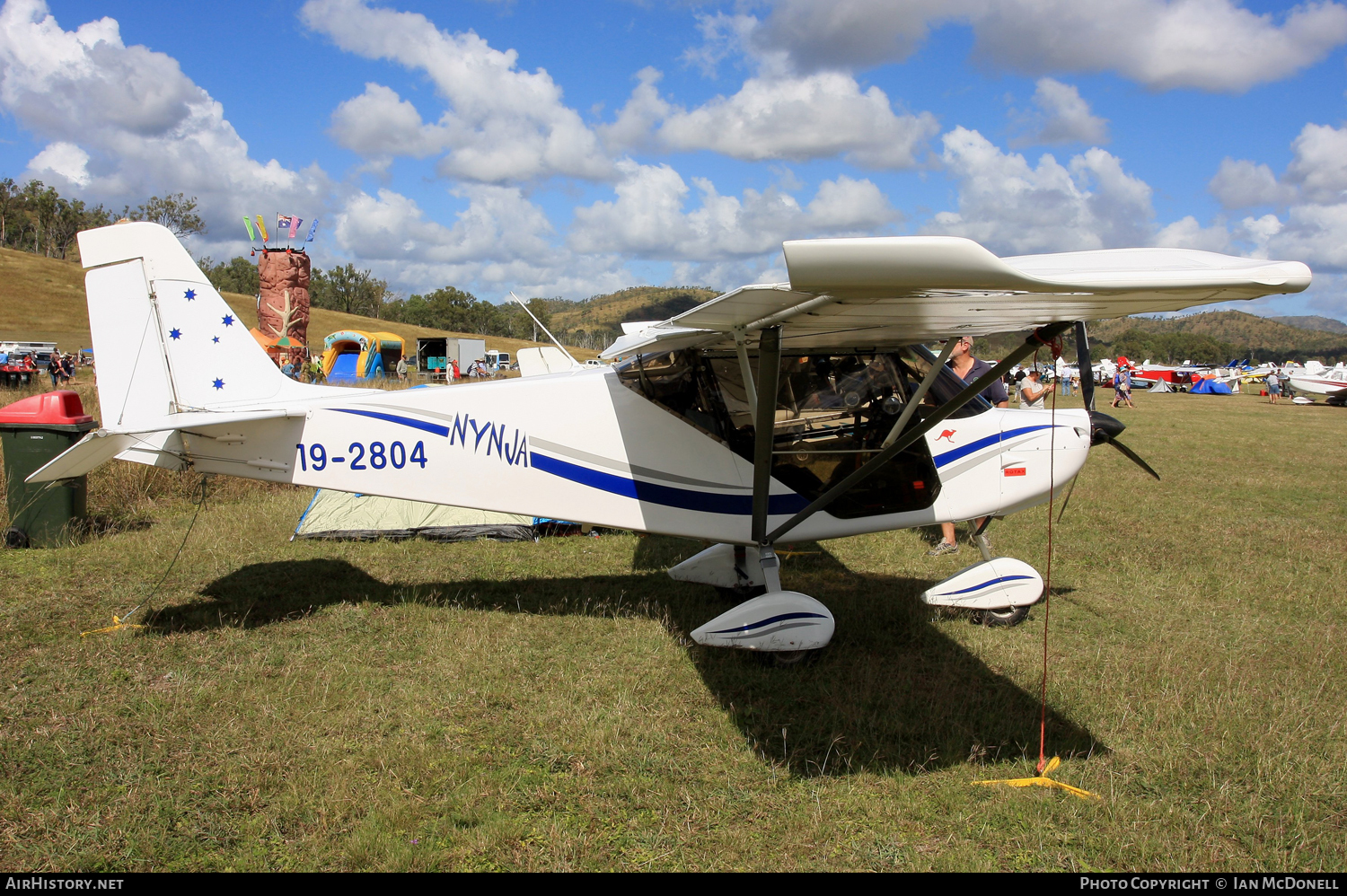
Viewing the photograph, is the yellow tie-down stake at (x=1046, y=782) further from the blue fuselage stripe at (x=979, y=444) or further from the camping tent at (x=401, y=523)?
the camping tent at (x=401, y=523)

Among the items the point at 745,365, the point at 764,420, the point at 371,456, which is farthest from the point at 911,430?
the point at 371,456

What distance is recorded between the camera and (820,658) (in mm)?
4789

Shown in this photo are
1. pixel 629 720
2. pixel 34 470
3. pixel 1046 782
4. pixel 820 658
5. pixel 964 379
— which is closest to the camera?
pixel 1046 782

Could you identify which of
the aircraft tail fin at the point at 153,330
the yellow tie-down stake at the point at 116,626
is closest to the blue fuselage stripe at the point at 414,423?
the aircraft tail fin at the point at 153,330

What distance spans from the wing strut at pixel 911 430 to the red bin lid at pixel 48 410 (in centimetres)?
672

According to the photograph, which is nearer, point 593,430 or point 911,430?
point 911,430

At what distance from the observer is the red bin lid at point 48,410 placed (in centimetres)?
695

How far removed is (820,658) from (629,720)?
1.46 m

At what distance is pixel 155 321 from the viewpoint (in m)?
5.05

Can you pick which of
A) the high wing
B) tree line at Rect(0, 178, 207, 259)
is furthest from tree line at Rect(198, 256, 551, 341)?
the high wing

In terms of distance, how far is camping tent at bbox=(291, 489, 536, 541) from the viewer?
770cm

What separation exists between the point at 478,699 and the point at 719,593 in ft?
7.76

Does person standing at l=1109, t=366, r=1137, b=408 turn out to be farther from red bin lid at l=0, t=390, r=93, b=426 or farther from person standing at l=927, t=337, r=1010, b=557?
red bin lid at l=0, t=390, r=93, b=426

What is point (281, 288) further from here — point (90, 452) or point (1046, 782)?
point (1046, 782)
